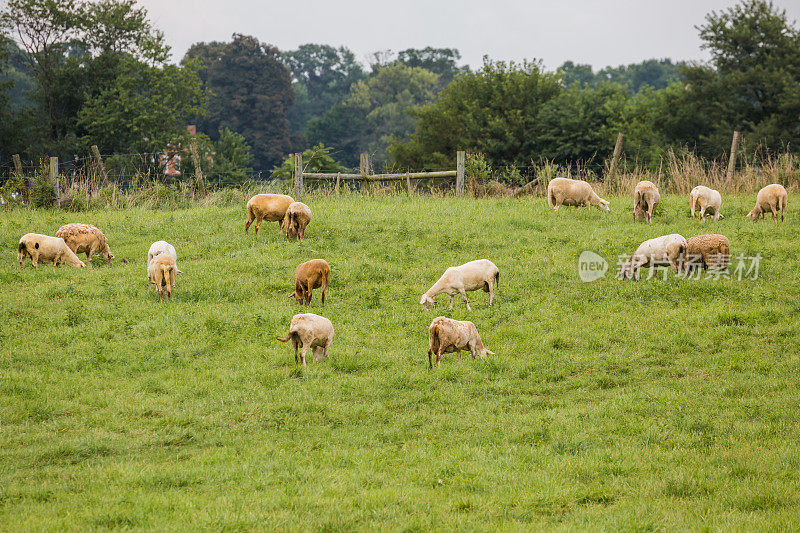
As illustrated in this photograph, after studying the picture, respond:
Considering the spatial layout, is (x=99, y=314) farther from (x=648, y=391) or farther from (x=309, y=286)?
(x=648, y=391)

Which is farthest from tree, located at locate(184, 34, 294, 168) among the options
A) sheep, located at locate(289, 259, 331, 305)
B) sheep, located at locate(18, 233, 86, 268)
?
sheep, located at locate(289, 259, 331, 305)

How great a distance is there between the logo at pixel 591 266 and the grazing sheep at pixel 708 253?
1.69 m

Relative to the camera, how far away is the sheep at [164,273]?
48.6ft

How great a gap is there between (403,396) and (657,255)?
756 centimetres

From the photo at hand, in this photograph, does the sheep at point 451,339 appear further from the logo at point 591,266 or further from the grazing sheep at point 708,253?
the grazing sheep at point 708,253

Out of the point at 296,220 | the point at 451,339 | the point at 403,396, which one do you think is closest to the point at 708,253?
the point at 451,339

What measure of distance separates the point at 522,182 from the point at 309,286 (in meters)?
16.1

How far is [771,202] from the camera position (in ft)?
61.3

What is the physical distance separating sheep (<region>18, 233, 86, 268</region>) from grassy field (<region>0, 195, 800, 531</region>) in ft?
1.70

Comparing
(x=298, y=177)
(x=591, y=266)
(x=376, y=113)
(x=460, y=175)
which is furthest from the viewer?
(x=376, y=113)

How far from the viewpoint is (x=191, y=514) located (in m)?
6.55

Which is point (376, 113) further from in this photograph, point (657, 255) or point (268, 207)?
point (657, 255)

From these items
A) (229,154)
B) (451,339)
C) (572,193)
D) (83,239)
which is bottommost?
(451,339)

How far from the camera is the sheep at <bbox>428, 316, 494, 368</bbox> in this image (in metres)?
11.0
